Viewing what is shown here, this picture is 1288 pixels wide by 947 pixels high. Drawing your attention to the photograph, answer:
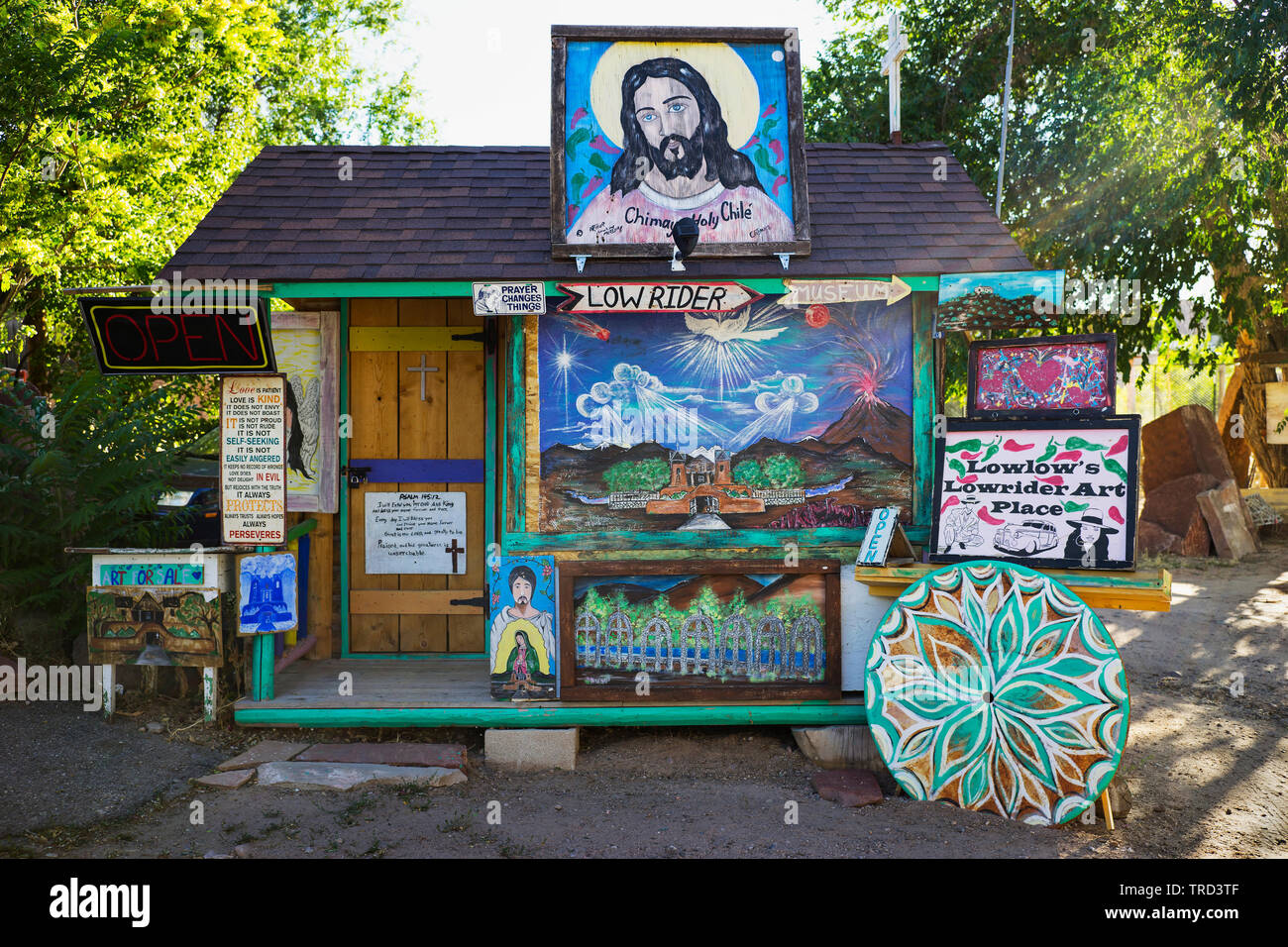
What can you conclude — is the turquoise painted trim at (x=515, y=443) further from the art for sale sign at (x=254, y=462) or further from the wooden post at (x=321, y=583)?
the wooden post at (x=321, y=583)

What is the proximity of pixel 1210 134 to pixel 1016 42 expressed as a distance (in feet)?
11.5

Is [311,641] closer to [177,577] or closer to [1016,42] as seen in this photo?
[177,577]

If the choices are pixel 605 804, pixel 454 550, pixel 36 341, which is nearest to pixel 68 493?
pixel 454 550

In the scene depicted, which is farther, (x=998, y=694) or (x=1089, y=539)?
(x=1089, y=539)

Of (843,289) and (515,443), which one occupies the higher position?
(843,289)

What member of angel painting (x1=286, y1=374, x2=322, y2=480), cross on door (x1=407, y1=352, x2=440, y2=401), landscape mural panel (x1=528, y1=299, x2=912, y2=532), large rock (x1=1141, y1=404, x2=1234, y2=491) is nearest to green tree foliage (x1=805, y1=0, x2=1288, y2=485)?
large rock (x1=1141, y1=404, x2=1234, y2=491)

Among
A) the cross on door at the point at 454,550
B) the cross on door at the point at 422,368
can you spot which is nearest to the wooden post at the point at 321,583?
the cross on door at the point at 454,550

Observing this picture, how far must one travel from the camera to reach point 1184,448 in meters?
12.7

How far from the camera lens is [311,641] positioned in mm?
6688

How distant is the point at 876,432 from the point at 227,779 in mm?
4373

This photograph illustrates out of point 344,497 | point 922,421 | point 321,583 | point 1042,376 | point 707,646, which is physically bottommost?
point 707,646

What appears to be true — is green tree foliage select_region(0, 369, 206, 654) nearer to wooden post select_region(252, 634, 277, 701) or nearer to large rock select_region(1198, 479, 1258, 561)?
wooden post select_region(252, 634, 277, 701)

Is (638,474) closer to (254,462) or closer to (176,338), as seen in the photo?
(254,462)

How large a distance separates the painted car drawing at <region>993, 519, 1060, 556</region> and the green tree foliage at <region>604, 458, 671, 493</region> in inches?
78.4
